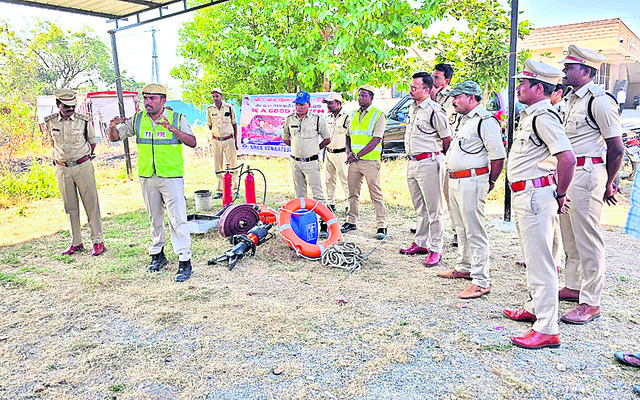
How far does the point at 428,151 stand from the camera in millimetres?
4793

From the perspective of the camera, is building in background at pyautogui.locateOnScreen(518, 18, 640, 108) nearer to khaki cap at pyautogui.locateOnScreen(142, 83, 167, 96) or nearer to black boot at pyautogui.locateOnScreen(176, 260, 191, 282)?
khaki cap at pyautogui.locateOnScreen(142, 83, 167, 96)

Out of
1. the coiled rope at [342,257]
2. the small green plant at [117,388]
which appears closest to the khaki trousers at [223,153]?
the coiled rope at [342,257]

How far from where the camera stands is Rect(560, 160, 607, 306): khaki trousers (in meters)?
3.41

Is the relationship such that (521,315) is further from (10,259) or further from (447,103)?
(10,259)

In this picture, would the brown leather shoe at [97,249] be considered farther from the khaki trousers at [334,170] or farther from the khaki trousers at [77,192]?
the khaki trousers at [334,170]

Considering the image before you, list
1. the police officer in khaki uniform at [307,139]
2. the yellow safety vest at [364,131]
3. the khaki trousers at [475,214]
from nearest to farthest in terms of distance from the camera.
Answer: the khaki trousers at [475,214], the yellow safety vest at [364,131], the police officer in khaki uniform at [307,139]

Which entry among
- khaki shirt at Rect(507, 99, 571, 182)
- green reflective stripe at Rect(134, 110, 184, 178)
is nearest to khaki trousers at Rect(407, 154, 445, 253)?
khaki shirt at Rect(507, 99, 571, 182)

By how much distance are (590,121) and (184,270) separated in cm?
383

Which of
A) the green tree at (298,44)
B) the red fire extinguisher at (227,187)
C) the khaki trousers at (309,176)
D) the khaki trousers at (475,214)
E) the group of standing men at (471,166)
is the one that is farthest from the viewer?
the green tree at (298,44)

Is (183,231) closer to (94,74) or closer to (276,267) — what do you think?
(276,267)

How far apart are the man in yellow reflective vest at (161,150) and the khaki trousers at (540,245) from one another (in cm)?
304

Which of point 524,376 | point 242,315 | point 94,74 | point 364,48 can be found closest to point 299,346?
point 242,315

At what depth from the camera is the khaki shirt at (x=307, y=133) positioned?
20.4ft

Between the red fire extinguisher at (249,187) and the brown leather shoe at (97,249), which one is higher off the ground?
the red fire extinguisher at (249,187)
